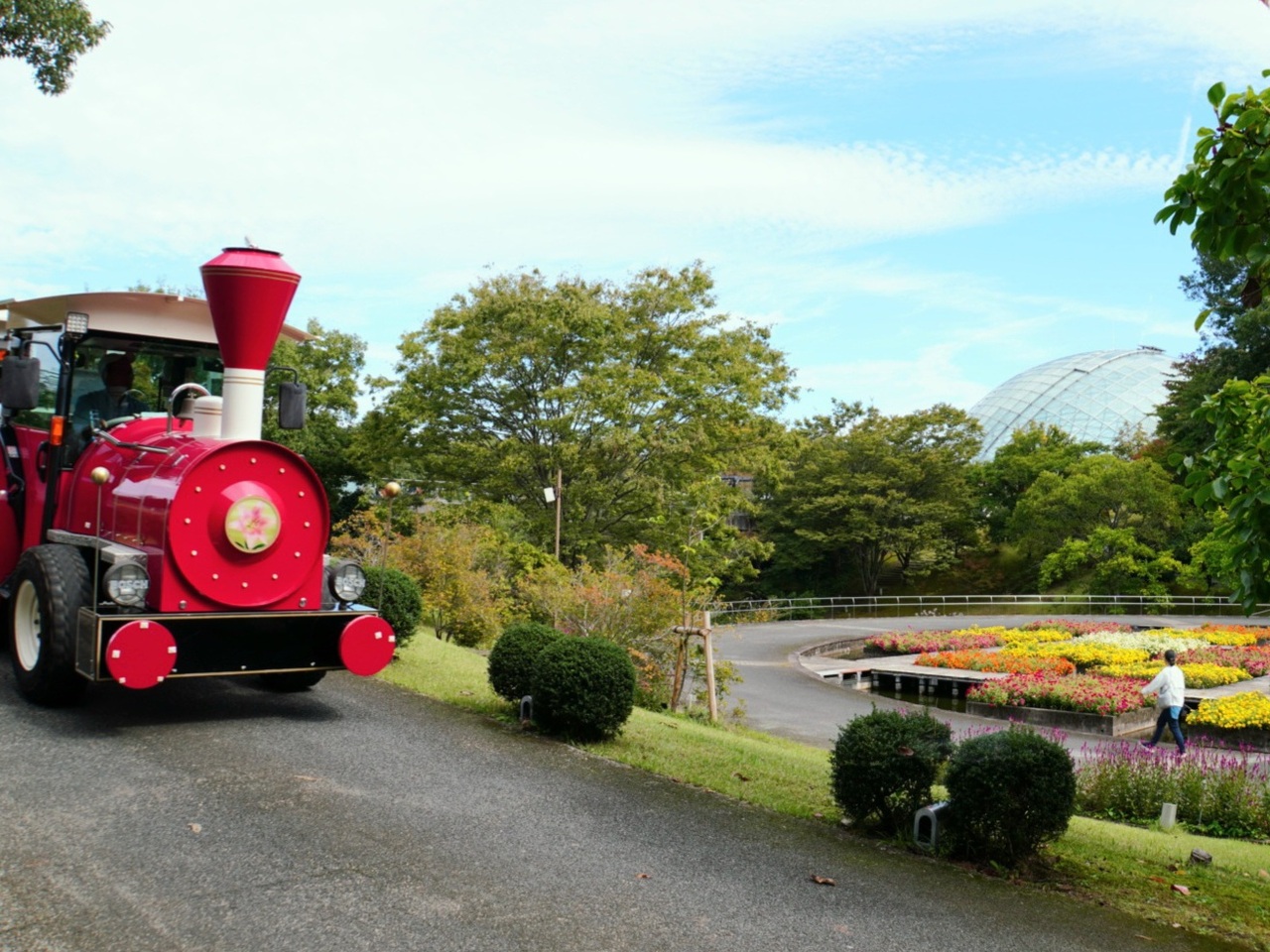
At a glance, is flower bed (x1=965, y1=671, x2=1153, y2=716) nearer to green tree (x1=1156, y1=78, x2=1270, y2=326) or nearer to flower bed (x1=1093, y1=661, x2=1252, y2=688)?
flower bed (x1=1093, y1=661, x2=1252, y2=688)

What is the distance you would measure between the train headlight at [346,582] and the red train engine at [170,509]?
17 millimetres

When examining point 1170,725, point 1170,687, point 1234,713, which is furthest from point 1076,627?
point 1170,687

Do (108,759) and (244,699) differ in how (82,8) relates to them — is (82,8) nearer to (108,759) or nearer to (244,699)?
(244,699)

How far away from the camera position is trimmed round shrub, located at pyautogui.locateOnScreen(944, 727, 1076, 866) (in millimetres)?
6707

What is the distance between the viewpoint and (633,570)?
19.0m

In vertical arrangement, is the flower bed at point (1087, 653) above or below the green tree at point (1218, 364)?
below

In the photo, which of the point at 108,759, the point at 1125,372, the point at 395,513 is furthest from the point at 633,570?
the point at 1125,372

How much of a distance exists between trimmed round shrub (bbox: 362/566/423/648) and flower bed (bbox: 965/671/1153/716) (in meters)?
12.4

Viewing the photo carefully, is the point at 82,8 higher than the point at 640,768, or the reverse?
the point at 82,8

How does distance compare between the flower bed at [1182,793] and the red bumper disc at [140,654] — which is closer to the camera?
the red bumper disc at [140,654]

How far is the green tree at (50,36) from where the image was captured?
690 inches

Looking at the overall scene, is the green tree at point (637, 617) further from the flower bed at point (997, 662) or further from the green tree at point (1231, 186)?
the flower bed at point (997, 662)

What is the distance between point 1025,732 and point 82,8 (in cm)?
1870

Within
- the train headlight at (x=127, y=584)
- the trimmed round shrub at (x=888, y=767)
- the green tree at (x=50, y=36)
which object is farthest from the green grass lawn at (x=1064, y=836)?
the green tree at (x=50, y=36)
